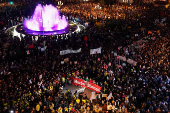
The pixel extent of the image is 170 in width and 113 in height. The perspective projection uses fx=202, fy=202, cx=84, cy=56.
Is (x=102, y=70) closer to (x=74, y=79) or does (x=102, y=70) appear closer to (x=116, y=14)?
(x=74, y=79)

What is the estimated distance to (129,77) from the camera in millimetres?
16266

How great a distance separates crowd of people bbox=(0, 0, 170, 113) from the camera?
13094mm


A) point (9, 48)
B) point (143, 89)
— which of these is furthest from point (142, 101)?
point (9, 48)

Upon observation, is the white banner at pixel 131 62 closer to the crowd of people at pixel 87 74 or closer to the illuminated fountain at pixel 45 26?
the crowd of people at pixel 87 74

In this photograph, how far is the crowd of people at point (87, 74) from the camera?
13.1m

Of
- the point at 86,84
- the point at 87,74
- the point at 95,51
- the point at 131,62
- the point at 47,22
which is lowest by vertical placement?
the point at 86,84

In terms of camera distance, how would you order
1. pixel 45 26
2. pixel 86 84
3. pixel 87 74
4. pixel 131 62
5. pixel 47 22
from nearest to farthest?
pixel 86 84
pixel 87 74
pixel 131 62
pixel 45 26
pixel 47 22

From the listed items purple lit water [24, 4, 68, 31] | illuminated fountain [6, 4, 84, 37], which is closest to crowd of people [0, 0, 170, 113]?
illuminated fountain [6, 4, 84, 37]

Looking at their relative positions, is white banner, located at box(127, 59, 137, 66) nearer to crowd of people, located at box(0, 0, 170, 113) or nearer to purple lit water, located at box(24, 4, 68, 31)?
crowd of people, located at box(0, 0, 170, 113)

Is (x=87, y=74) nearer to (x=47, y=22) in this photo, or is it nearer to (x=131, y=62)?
(x=131, y=62)

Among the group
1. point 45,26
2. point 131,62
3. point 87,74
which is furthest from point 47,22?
point 131,62

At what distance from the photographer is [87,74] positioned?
17.3 metres

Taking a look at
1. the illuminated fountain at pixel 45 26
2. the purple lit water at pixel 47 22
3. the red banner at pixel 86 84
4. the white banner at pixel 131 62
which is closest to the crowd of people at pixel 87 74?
the white banner at pixel 131 62

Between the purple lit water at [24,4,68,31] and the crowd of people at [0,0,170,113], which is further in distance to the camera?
the purple lit water at [24,4,68,31]
